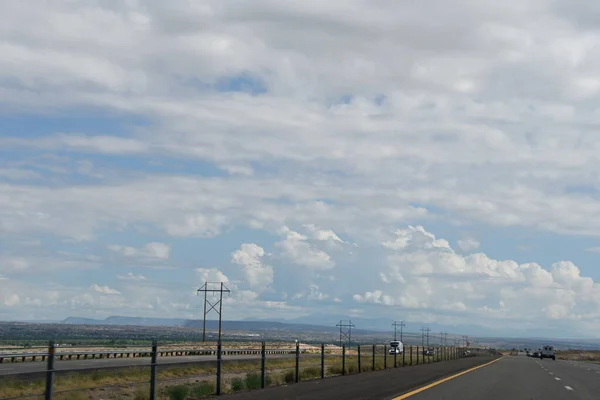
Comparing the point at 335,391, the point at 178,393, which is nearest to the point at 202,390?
the point at 178,393

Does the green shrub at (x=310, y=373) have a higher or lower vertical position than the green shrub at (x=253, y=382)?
lower

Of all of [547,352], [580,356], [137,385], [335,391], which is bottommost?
[580,356]

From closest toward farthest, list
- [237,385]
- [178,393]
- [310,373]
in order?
1. [178,393]
2. [237,385]
3. [310,373]

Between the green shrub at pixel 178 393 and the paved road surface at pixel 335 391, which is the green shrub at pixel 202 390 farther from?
→ the paved road surface at pixel 335 391

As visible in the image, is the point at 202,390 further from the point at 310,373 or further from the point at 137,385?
the point at 310,373

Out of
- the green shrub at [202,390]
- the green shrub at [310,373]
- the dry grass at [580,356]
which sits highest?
the green shrub at [202,390]

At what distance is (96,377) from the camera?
116 feet

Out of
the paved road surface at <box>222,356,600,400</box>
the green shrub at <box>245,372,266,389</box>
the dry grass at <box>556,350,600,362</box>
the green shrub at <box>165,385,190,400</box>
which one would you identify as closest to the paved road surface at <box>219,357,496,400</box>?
the paved road surface at <box>222,356,600,400</box>

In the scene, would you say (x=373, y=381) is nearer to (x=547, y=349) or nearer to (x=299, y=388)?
(x=299, y=388)

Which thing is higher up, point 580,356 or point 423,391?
point 423,391

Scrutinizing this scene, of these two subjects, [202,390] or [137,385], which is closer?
[202,390]

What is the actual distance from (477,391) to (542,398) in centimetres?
280

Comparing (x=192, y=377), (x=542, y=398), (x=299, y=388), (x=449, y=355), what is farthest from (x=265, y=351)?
(x=449, y=355)

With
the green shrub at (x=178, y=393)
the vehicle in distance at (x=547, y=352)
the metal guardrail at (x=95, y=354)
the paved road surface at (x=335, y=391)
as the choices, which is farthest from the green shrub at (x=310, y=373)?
the vehicle in distance at (x=547, y=352)
